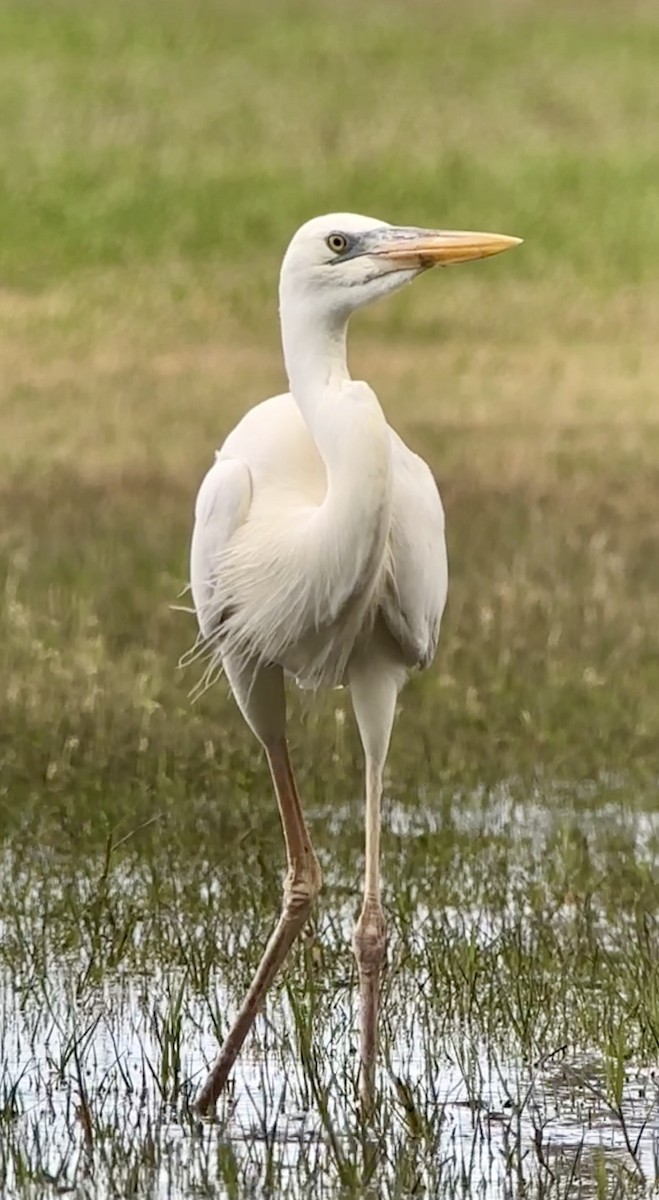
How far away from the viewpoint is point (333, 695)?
11438 mm

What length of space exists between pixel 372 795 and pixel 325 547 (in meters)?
0.68

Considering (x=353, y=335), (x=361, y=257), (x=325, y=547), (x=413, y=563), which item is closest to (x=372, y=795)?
(x=413, y=563)

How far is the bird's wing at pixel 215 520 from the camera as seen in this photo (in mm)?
6602

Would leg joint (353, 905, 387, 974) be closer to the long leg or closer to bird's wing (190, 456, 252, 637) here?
the long leg

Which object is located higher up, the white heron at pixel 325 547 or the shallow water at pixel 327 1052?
the white heron at pixel 325 547

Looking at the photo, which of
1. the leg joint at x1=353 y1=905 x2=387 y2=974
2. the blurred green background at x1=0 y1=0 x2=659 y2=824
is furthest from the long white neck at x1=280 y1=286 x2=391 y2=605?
the blurred green background at x1=0 y1=0 x2=659 y2=824

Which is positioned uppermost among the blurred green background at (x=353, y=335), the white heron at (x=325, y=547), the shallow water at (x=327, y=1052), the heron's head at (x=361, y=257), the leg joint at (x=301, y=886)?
the blurred green background at (x=353, y=335)

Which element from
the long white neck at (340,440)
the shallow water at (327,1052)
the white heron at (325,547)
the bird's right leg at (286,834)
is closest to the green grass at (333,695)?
the shallow water at (327,1052)

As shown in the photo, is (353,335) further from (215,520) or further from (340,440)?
(340,440)

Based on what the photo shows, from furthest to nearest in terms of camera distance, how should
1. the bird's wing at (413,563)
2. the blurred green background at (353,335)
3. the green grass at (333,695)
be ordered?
the blurred green background at (353,335) → the bird's wing at (413,563) → the green grass at (333,695)

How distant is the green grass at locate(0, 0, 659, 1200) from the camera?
6.02 metres

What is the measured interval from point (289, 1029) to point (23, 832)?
1.89 metres

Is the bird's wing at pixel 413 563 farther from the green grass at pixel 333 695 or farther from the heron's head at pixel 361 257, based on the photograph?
the green grass at pixel 333 695

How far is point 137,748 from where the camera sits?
989cm
